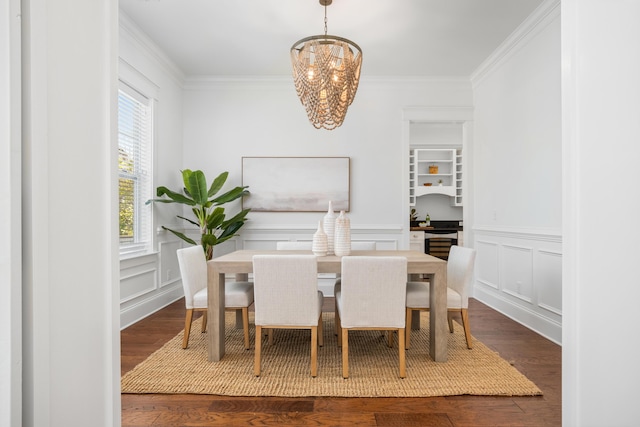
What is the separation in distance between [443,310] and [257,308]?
4.16 feet

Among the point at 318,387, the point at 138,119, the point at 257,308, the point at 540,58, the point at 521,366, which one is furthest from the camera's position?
the point at 138,119

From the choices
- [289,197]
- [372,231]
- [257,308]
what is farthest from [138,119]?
[372,231]

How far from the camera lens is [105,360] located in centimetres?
100

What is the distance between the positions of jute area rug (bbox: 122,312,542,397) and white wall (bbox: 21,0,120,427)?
136 cm

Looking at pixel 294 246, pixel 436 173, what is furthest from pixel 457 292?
pixel 436 173

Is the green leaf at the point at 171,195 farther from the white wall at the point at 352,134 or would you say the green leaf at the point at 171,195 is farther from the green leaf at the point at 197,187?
the white wall at the point at 352,134

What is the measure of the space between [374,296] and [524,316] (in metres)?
2.09

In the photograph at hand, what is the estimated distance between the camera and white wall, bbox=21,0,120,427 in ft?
2.53

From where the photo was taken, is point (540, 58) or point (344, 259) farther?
point (540, 58)

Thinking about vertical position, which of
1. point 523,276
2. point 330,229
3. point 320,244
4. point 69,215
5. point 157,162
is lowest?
point 523,276

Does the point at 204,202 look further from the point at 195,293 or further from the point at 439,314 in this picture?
the point at 439,314

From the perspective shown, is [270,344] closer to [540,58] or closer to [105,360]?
[105,360]

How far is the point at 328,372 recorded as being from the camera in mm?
2465

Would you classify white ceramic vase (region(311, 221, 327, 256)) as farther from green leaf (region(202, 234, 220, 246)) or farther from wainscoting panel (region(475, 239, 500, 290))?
wainscoting panel (region(475, 239, 500, 290))
